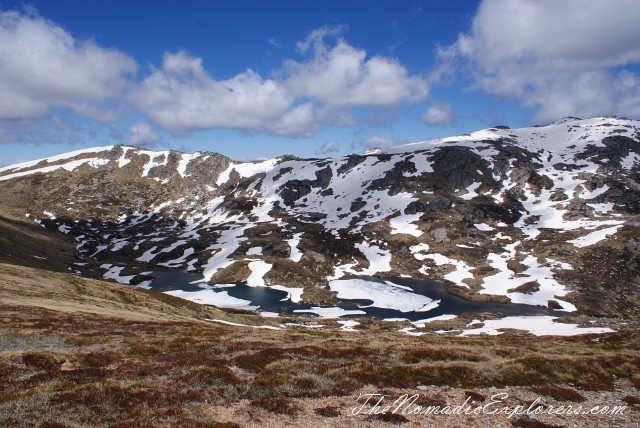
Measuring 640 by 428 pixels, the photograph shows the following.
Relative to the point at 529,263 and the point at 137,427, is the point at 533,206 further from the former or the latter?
the point at 137,427

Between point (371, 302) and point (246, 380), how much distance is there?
90349 mm

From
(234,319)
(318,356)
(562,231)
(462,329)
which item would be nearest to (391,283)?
(462,329)

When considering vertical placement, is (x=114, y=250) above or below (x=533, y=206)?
below

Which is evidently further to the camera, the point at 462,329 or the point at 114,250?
the point at 114,250

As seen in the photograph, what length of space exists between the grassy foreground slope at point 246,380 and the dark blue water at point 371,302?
68.0 m

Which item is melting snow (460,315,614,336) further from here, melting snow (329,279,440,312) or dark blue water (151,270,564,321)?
melting snow (329,279,440,312)

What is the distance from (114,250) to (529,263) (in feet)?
595

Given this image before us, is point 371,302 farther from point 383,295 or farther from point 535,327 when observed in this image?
point 535,327

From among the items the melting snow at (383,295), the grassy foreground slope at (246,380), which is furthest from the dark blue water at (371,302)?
the grassy foreground slope at (246,380)

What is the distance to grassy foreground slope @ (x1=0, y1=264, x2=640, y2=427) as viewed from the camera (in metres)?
16.1

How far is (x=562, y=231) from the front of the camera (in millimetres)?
144750

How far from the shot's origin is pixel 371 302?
108312 millimetres

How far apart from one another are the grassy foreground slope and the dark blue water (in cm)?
6802

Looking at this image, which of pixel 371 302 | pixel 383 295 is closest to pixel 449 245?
pixel 383 295
